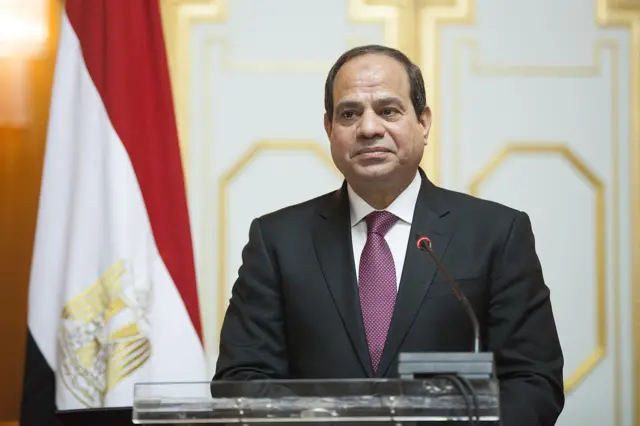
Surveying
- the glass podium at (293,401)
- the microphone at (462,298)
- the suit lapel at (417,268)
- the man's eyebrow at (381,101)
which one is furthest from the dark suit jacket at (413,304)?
the glass podium at (293,401)

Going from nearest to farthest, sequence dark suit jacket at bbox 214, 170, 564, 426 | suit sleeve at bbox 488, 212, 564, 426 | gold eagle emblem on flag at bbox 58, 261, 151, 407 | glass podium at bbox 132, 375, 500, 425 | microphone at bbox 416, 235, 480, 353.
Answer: glass podium at bbox 132, 375, 500, 425 < microphone at bbox 416, 235, 480, 353 < suit sleeve at bbox 488, 212, 564, 426 < dark suit jacket at bbox 214, 170, 564, 426 < gold eagle emblem on flag at bbox 58, 261, 151, 407

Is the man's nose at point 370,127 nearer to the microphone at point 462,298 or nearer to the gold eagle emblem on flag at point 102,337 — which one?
the microphone at point 462,298

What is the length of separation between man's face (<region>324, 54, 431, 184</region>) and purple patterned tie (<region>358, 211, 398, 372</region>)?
0.13 metres

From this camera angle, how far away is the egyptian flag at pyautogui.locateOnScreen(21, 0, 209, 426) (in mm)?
2859

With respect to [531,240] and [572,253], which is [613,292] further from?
[531,240]

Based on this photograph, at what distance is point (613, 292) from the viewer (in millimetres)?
3420

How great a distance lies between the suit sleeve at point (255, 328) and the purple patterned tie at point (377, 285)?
209 millimetres

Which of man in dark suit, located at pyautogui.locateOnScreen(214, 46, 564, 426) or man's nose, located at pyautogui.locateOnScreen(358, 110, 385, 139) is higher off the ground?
man's nose, located at pyautogui.locateOnScreen(358, 110, 385, 139)

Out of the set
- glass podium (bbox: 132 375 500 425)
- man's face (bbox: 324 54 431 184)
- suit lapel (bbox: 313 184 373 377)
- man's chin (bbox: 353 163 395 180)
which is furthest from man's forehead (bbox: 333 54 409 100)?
glass podium (bbox: 132 375 500 425)

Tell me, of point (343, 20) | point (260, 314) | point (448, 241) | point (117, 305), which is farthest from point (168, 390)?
point (343, 20)

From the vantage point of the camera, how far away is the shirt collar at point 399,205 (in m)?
2.21

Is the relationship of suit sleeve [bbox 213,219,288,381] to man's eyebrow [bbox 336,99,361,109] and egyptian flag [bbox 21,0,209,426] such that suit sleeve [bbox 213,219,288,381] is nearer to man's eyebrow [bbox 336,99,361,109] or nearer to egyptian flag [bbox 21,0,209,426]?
man's eyebrow [bbox 336,99,361,109]

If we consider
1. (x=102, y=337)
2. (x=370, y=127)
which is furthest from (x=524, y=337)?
(x=102, y=337)

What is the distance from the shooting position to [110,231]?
291cm
